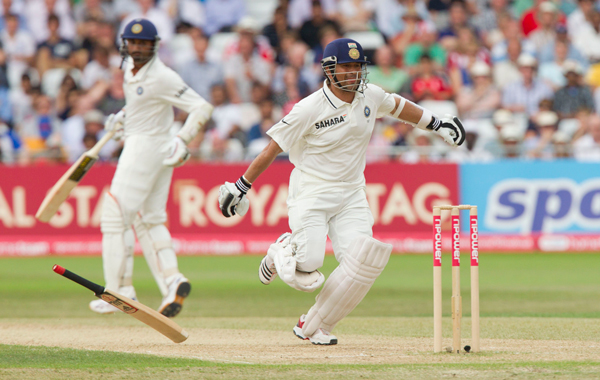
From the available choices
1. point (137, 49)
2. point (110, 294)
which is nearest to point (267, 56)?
point (137, 49)

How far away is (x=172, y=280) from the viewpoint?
734cm

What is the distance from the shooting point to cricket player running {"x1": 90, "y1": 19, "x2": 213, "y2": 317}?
7285 millimetres

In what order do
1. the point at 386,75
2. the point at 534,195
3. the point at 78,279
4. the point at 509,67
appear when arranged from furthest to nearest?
the point at 509,67 → the point at 386,75 → the point at 534,195 → the point at 78,279

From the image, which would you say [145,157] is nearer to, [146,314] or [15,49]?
[146,314]

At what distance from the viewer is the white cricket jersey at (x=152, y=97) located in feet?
24.2

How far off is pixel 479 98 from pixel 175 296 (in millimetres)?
8205

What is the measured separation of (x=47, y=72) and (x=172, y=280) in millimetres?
8995

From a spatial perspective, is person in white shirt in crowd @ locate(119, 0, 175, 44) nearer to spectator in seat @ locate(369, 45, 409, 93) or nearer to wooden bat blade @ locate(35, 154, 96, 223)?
spectator in seat @ locate(369, 45, 409, 93)

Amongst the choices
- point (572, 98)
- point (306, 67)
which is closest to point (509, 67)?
point (572, 98)

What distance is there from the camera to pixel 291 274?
5562 millimetres

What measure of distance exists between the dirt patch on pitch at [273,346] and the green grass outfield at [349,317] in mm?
63

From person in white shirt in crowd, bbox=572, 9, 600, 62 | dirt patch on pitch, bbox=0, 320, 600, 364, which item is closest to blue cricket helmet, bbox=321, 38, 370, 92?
dirt patch on pitch, bbox=0, 320, 600, 364

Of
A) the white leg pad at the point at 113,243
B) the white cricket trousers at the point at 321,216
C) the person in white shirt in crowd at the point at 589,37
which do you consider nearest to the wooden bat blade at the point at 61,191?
the white leg pad at the point at 113,243

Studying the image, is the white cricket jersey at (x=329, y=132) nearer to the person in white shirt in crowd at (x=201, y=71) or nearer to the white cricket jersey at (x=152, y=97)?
the white cricket jersey at (x=152, y=97)
